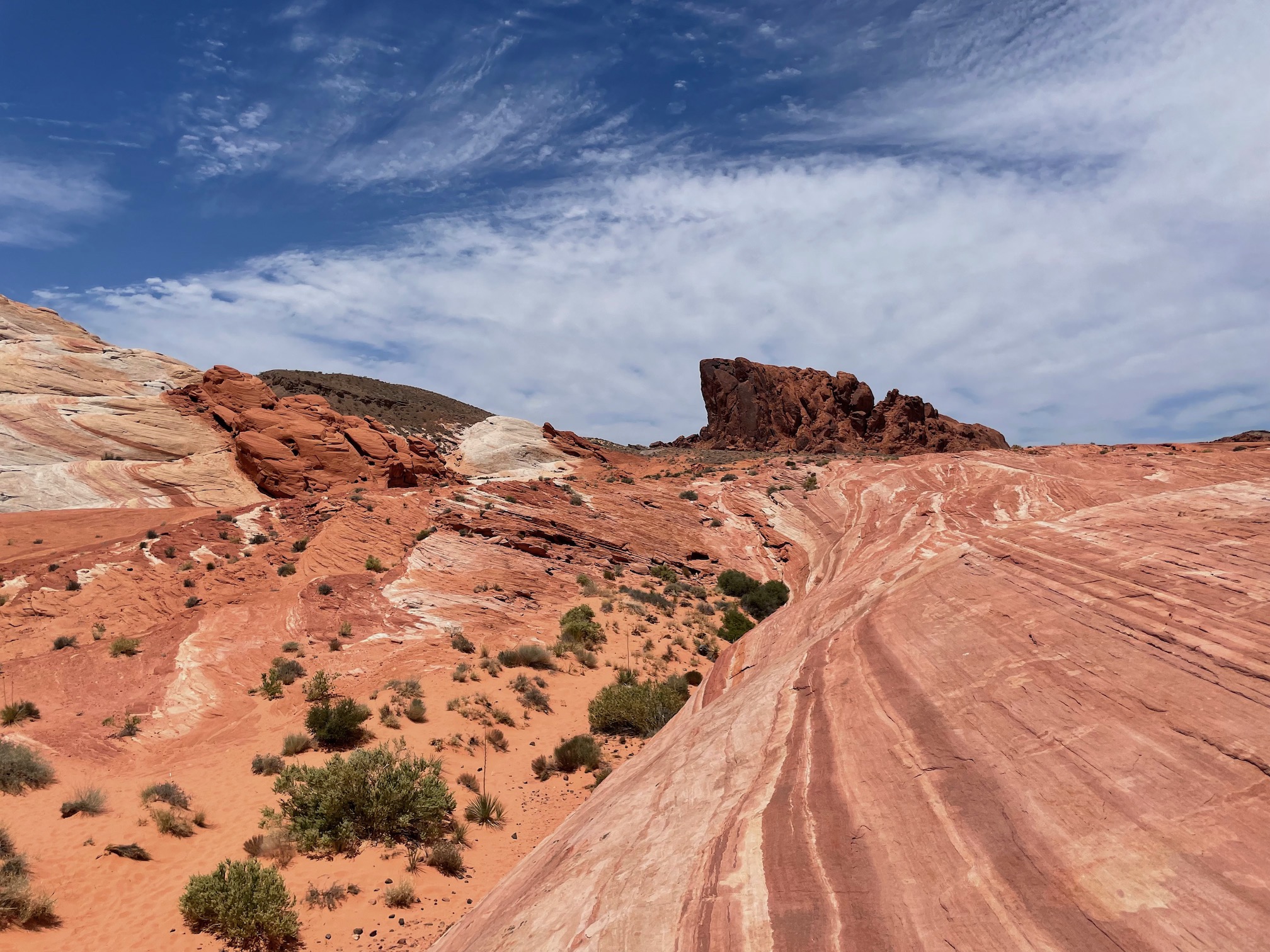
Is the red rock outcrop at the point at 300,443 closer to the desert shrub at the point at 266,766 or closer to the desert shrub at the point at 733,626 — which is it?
the desert shrub at the point at 733,626

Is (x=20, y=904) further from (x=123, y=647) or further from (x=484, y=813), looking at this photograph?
(x=123, y=647)

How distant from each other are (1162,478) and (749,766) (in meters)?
21.0

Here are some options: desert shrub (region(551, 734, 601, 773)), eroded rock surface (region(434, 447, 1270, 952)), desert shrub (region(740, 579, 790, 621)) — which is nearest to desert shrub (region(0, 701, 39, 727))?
desert shrub (region(551, 734, 601, 773))

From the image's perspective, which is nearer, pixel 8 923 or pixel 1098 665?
pixel 1098 665

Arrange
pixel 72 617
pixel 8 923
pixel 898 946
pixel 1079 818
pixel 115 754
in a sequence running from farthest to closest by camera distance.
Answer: pixel 72 617 → pixel 115 754 → pixel 8 923 → pixel 1079 818 → pixel 898 946

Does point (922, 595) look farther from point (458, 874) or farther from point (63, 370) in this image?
point (63, 370)

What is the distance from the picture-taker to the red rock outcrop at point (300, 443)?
3356cm

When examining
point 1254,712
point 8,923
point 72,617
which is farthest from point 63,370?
point 1254,712

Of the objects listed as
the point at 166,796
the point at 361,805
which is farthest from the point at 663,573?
the point at 166,796

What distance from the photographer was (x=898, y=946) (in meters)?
3.18

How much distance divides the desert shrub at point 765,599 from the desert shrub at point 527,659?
8.38 meters

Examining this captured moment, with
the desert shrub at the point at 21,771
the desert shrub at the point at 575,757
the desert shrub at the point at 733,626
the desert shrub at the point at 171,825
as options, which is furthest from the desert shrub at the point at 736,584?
the desert shrub at the point at 21,771

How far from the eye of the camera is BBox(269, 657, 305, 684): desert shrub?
1389cm

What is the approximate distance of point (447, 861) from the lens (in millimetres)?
8727
